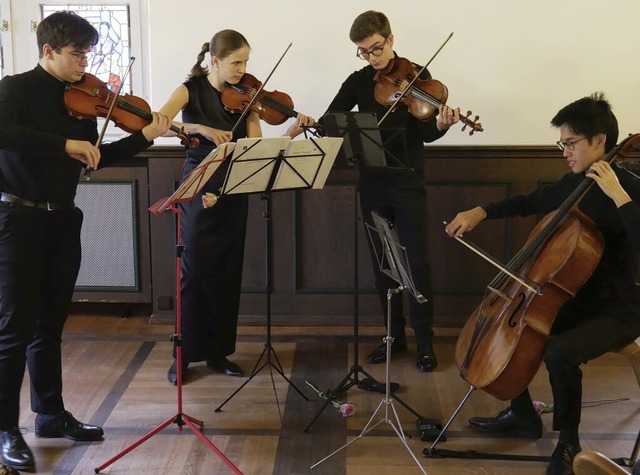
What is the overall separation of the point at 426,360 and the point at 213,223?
1.14 m

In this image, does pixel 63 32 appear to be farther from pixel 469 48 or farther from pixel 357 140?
pixel 469 48

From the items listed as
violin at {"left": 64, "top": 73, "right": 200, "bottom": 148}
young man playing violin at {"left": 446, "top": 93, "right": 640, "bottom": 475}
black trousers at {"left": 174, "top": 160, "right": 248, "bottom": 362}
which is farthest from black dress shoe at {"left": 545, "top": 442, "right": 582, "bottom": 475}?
violin at {"left": 64, "top": 73, "right": 200, "bottom": 148}

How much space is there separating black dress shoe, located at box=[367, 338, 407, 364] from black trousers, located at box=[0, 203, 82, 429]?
1.40 meters

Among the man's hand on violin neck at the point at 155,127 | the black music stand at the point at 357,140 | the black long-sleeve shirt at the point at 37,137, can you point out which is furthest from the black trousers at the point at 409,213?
the black long-sleeve shirt at the point at 37,137

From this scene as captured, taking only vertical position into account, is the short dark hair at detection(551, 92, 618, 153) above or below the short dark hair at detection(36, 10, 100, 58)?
below

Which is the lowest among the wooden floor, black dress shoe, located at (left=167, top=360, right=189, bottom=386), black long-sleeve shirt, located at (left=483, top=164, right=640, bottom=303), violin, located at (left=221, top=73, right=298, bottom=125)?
the wooden floor

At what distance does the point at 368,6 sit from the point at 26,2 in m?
1.82

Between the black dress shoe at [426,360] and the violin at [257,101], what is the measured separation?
1214mm

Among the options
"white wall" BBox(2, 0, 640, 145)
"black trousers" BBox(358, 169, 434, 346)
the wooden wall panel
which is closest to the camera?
"black trousers" BBox(358, 169, 434, 346)

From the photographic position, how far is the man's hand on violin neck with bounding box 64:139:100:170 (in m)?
2.25

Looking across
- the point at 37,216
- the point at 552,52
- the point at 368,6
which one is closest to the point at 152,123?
the point at 37,216

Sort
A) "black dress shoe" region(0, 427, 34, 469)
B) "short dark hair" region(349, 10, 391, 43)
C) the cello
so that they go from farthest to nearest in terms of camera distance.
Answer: "short dark hair" region(349, 10, 391, 43) → "black dress shoe" region(0, 427, 34, 469) → the cello

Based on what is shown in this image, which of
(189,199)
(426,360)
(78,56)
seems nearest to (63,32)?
(78,56)

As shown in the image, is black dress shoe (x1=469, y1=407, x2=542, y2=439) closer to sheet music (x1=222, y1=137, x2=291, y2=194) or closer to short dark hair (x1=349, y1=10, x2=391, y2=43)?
sheet music (x1=222, y1=137, x2=291, y2=194)
